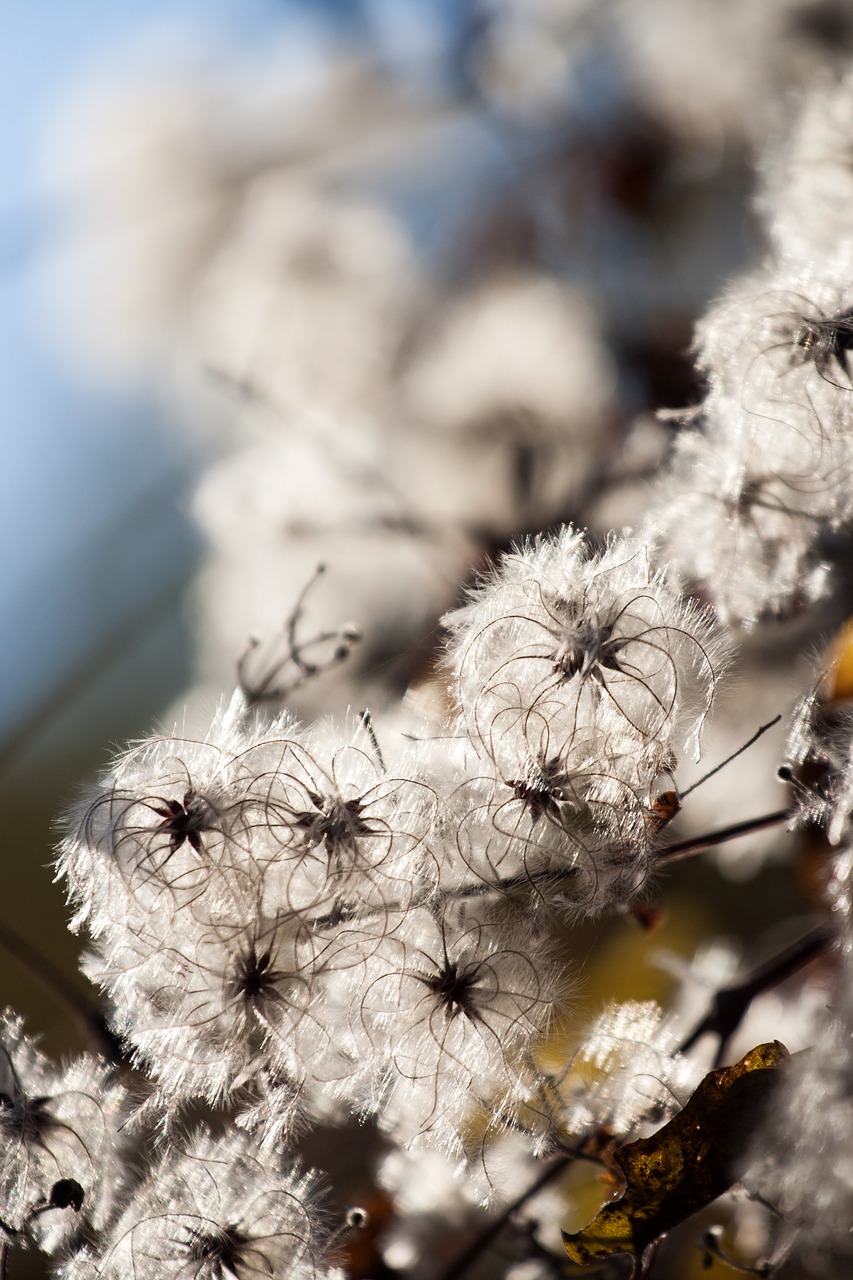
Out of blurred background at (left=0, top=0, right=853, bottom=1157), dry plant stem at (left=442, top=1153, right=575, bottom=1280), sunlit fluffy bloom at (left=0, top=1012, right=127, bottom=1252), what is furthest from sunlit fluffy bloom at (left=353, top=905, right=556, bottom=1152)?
blurred background at (left=0, top=0, right=853, bottom=1157)

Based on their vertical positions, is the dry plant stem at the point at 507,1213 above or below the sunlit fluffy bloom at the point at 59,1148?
above

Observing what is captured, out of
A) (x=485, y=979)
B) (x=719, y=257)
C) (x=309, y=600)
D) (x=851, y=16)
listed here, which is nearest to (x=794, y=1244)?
(x=485, y=979)

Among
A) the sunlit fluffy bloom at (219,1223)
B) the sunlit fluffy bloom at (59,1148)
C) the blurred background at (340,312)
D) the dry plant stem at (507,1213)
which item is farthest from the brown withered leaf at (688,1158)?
the blurred background at (340,312)

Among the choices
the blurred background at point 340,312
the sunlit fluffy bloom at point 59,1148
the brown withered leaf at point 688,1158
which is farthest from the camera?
the blurred background at point 340,312

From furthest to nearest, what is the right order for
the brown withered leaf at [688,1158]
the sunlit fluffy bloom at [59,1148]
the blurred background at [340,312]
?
1. the blurred background at [340,312]
2. the sunlit fluffy bloom at [59,1148]
3. the brown withered leaf at [688,1158]

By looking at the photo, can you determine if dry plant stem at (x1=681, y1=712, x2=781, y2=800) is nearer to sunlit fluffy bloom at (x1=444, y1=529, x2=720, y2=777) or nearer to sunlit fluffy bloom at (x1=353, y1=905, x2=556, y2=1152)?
sunlit fluffy bloom at (x1=444, y1=529, x2=720, y2=777)

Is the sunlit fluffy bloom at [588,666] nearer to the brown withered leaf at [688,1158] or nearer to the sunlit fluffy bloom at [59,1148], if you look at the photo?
the brown withered leaf at [688,1158]
